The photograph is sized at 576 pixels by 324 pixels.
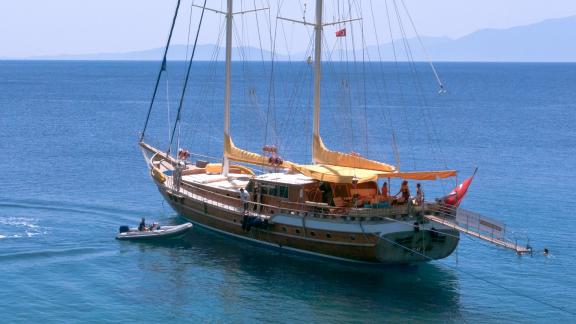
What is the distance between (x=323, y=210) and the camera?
156 feet

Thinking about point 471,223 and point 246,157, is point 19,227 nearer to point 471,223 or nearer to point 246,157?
point 246,157

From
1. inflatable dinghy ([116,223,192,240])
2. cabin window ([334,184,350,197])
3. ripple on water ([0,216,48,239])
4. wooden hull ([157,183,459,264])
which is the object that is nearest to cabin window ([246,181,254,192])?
wooden hull ([157,183,459,264])

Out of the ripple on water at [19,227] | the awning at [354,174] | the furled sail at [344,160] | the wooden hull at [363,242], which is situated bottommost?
the ripple on water at [19,227]

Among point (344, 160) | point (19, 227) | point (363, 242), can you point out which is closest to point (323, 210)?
point (363, 242)

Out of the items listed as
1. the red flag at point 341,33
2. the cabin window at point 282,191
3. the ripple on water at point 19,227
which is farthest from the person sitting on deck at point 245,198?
the ripple on water at point 19,227

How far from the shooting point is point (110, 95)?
183125 millimetres

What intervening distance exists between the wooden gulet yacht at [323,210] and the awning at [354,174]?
2.2 inches

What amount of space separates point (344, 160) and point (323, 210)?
4.12m

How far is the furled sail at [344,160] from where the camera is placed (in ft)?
161

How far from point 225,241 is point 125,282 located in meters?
10.3

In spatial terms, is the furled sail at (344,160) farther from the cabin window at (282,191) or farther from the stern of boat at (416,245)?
the stern of boat at (416,245)

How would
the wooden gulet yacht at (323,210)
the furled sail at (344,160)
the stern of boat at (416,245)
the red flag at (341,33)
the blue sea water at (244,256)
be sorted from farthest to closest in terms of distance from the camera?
the furled sail at (344,160) < the red flag at (341,33) < the wooden gulet yacht at (323,210) < the stern of boat at (416,245) < the blue sea water at (244,256)

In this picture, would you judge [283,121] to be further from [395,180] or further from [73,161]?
[395,180]

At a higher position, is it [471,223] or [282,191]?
[282,191]
